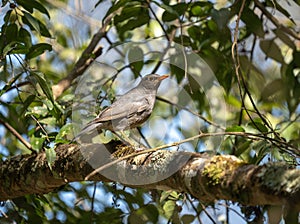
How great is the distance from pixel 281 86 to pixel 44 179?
203cm

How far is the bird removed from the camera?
12.7ft

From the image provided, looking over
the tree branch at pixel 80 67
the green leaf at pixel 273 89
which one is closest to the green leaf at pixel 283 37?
the green leaf at pixel 273 89

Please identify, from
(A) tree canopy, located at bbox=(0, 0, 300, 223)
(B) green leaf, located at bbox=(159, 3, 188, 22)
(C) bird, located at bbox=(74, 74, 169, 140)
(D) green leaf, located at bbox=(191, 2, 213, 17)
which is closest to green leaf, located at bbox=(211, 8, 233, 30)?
(A) tree canopy, located at bbox=(0, 0, 300, 223)

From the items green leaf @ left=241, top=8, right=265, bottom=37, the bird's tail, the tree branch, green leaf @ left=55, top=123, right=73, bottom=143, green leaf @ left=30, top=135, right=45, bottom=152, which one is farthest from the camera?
the tree branch

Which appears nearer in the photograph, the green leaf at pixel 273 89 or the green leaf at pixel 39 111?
the green leaf at pixel 39 111

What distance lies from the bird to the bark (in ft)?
1.14

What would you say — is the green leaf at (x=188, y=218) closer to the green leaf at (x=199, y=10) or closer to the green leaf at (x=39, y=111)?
the green leaf at (x=39, y=111)

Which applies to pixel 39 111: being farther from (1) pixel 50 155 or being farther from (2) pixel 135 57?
(2) pixel 135 57

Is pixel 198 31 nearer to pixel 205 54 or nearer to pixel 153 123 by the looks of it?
pixel 205 54

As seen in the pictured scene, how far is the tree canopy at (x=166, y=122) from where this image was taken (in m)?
2.76

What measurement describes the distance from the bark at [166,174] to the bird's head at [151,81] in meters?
1.11

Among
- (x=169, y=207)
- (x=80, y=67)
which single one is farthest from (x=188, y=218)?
(x=80, y=67)

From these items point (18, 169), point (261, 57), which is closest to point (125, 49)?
point (261, 57)

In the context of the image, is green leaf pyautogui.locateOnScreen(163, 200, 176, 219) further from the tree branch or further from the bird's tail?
the tree branch
